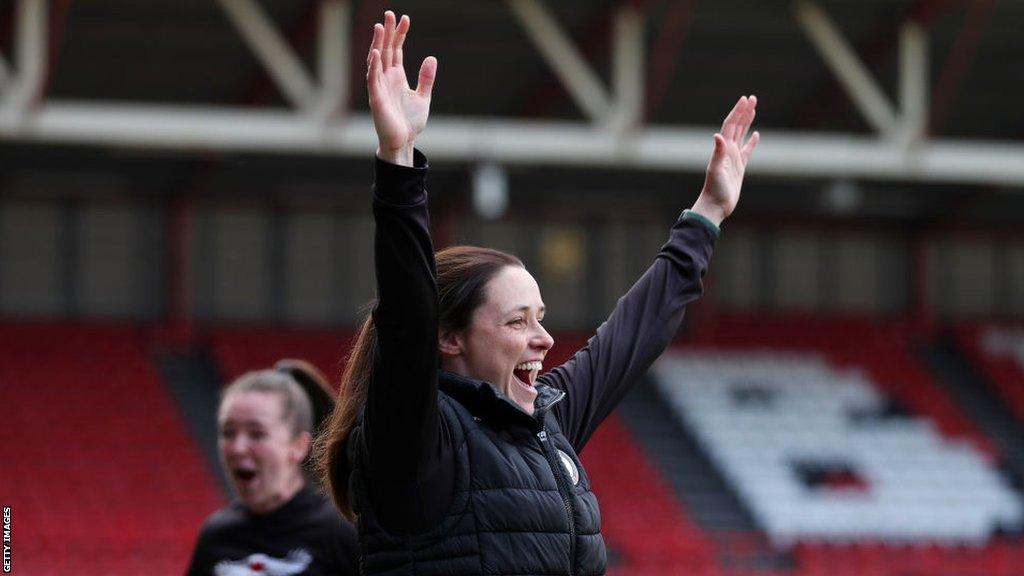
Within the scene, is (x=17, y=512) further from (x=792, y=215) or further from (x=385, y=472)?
(x=385, y=472)

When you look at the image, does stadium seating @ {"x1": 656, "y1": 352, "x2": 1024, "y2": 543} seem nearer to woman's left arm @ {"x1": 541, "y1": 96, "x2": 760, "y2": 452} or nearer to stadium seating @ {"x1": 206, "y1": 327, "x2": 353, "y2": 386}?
stadium seating @ {"x1": 206, "y1": 327, "x2": 353, "y2": 386}

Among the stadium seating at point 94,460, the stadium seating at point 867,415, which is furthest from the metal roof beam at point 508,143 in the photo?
the stadium seating at point 867,415

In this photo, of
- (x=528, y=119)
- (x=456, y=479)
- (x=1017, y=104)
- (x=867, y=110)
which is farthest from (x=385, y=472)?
→ (x=1017, y=104)

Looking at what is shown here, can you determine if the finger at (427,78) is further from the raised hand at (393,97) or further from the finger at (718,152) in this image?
the finger at (718,152)

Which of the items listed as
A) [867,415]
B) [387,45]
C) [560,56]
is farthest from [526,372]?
→ [867,415]

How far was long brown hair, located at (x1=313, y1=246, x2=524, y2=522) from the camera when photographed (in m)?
3.47

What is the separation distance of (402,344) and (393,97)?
0.47 meters

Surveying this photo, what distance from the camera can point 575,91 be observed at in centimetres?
1764

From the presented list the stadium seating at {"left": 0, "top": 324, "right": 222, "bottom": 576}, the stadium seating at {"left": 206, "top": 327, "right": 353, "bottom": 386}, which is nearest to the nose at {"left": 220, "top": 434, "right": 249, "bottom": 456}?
the stadium seating at {"left": 0, "top": 324, "right": 222, "bottom": 576}

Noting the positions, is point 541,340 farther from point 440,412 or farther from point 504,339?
point 440,412

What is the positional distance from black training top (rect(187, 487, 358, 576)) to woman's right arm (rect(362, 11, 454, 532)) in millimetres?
1768

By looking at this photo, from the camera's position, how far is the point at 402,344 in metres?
3.18

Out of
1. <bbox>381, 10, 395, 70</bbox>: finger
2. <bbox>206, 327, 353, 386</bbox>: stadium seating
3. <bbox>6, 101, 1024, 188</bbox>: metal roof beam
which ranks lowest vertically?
<bbox>206, 327, 353, 386</bbox>: stadium seating

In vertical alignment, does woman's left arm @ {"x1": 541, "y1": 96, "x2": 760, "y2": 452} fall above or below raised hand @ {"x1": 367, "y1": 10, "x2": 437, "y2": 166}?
below
